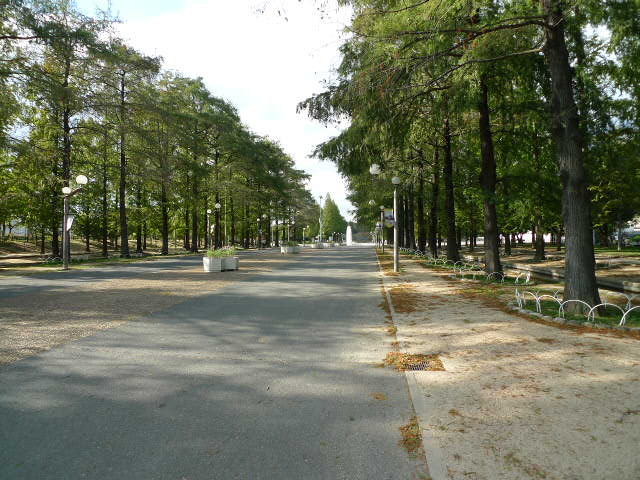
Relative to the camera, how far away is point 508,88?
46.8 ft

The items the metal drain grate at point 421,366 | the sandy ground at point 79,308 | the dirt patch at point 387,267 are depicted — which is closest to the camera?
the metal drain grate at point 421,366

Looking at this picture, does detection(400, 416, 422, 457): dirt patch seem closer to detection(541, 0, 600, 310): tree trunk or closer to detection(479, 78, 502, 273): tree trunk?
detection(541, 0, 600, 310): tree trunk

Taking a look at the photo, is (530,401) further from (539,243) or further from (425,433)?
(539,243)

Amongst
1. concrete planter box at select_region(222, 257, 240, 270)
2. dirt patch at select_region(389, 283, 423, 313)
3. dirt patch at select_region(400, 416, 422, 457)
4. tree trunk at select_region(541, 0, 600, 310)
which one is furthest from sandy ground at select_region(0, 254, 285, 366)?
tree trunk at select_region(541, 0, 600, 310)

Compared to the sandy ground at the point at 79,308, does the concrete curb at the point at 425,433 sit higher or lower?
lower

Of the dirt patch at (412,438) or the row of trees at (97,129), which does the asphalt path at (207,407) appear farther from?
the row of trees at (97,129)

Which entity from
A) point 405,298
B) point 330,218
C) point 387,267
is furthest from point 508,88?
point 330,218

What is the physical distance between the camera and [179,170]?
28.5 meters

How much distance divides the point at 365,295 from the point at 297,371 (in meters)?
7.14

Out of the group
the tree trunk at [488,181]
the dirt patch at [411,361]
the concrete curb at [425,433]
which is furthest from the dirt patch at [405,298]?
the concrete curb at [425,433]

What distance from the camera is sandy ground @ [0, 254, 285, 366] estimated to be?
6523 millimetres

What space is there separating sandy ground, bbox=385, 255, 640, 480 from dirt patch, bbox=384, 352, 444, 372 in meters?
0.12

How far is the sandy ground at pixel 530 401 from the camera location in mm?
2961

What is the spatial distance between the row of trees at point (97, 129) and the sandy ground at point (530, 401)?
17817 millimetres
